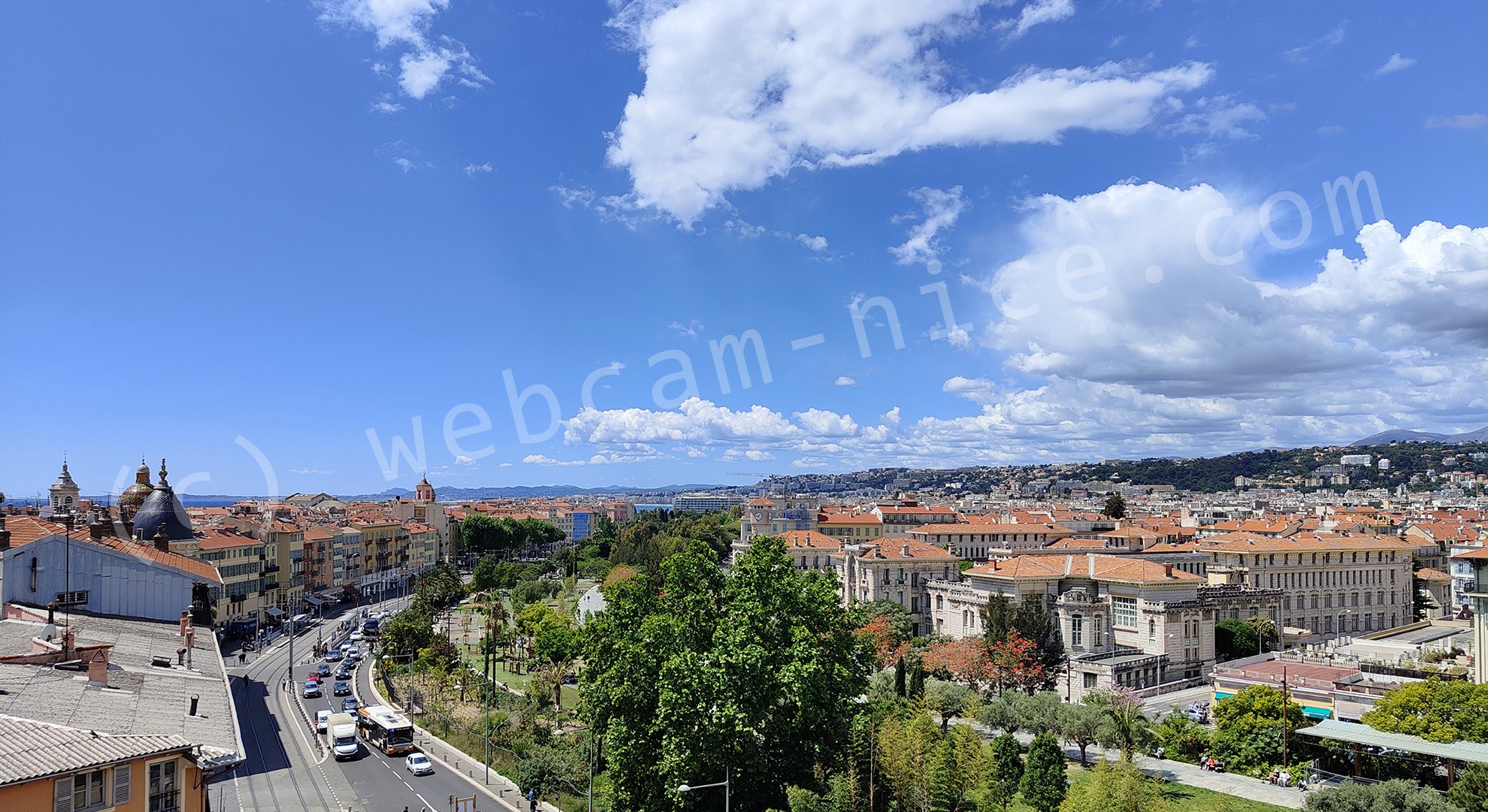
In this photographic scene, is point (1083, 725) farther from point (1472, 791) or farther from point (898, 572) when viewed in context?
point (898, 572)

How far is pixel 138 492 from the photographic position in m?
75.5

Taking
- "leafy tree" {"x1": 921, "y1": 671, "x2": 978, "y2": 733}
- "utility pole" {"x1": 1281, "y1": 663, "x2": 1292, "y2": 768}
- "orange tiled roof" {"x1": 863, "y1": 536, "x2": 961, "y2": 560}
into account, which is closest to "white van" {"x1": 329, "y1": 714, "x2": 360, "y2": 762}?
"leafy tree" {"x1": 921, "y1": 671, "x2": 978, "y2": 733}

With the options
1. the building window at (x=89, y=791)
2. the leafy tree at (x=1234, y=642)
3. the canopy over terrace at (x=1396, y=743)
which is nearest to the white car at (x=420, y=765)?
the building window at (x=89, y=791)

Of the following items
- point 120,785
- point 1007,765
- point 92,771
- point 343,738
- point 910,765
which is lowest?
point 343,738

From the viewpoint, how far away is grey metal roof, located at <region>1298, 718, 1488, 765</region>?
32406 millimetres

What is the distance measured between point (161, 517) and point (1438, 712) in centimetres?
7445

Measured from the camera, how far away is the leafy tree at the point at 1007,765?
3550 centimetres

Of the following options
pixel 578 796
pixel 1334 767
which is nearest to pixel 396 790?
pixel 578 796

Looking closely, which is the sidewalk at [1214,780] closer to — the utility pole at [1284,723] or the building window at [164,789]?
the utility pole at [1284,723]

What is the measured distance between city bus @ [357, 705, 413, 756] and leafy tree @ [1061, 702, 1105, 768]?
96.4 ft

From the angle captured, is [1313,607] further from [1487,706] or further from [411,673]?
[411,673]

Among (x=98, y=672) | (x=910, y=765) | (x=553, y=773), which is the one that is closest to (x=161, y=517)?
(x=553, y=773)

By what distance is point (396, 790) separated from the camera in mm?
36344

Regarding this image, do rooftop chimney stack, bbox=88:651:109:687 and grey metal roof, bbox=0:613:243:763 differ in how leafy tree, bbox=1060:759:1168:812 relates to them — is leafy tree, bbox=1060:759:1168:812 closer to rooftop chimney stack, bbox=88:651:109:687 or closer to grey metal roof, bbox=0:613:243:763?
grey metal roof, bbox=0:613:243:763
